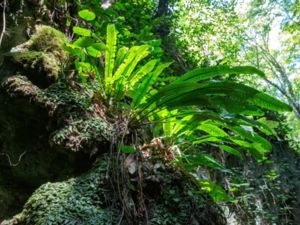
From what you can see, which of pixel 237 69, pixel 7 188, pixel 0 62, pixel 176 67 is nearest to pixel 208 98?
pixel 237 69

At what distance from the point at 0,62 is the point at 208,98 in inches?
69.5

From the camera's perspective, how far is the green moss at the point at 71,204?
5.22 feet

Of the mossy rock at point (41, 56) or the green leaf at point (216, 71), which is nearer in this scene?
the green leaf at point (216, 71)

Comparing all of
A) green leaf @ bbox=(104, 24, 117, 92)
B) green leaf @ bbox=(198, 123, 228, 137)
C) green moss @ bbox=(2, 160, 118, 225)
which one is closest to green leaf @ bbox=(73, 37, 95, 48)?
green leaf @ bbox=(104, 24, 117, 92)

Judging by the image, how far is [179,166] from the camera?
7.02 ft

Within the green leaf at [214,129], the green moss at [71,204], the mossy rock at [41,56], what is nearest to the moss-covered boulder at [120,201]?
the green moss at [71,204]

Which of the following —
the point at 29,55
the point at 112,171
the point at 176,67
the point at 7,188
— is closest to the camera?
the point at 112,171

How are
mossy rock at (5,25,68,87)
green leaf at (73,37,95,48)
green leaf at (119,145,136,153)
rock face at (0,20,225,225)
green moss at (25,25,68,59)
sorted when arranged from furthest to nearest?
green moss at (25,25,68,59) → mossy rock at (5,25,68,87) → green leaf at (73,37,95,48) → green leaf at (119,145,136,153) → rock face at (0,20,225,225)

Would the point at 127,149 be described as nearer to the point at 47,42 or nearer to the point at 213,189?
the point at 213,189

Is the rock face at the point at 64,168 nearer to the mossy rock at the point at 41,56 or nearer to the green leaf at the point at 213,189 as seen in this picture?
the mossy rock at the point at 41,56

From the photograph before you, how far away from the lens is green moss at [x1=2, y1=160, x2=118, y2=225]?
1591 millimetres

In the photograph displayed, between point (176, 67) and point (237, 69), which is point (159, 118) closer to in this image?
point (237, 69)

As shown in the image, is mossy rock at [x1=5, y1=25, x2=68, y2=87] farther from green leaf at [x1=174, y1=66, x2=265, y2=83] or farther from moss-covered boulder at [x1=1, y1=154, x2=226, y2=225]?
green leaf at [x1=174, y1=66, x2=265, y2=83]

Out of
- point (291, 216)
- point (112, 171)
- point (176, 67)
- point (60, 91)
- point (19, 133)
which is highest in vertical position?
point (176, 67)
